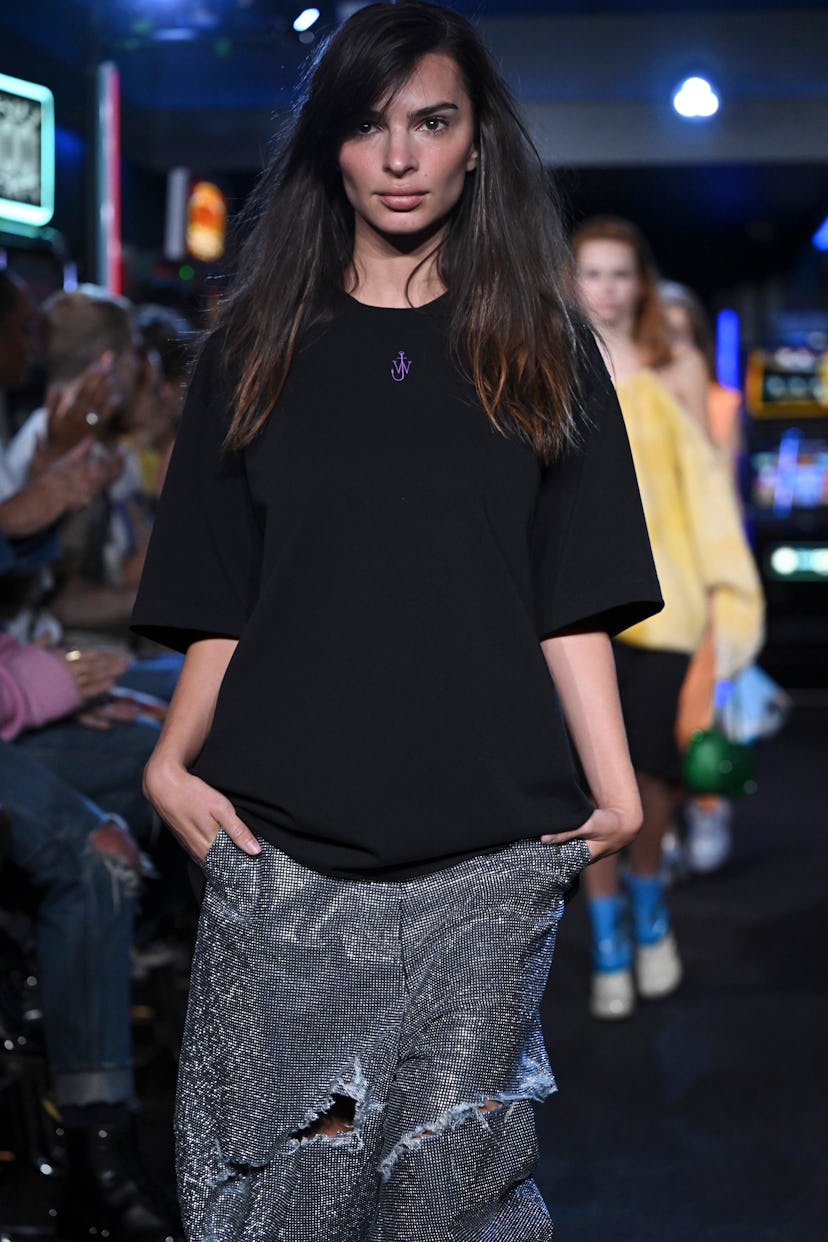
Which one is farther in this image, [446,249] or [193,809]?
[446,249]

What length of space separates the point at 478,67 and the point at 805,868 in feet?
14.3

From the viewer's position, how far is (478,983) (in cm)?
163

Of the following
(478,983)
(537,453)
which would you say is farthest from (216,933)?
(537,453)

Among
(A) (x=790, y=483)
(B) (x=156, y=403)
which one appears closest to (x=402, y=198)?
(B) (x=156, y=403)

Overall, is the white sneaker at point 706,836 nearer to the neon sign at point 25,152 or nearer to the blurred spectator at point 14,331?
the blurred spectator at point 14,331

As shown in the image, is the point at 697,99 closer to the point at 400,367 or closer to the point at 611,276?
the point at 611,276

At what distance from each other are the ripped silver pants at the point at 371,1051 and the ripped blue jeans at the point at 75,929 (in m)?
1.08

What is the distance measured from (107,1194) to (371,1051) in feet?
3.98

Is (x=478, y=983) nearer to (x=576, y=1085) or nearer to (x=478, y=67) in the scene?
(x=478, y=67)

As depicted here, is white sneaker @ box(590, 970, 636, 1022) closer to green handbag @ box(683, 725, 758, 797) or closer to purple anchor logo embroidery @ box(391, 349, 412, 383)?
green handbag @ box(683, 725, 758, 797)

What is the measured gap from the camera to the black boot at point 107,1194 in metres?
2.65

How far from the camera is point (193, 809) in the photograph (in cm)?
173

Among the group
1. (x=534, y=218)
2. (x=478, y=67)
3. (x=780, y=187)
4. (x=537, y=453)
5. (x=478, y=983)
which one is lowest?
(x=478, y=983)

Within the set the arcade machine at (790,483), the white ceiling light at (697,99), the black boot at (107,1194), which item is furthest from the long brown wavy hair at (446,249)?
the arcade machine at (790,483)
